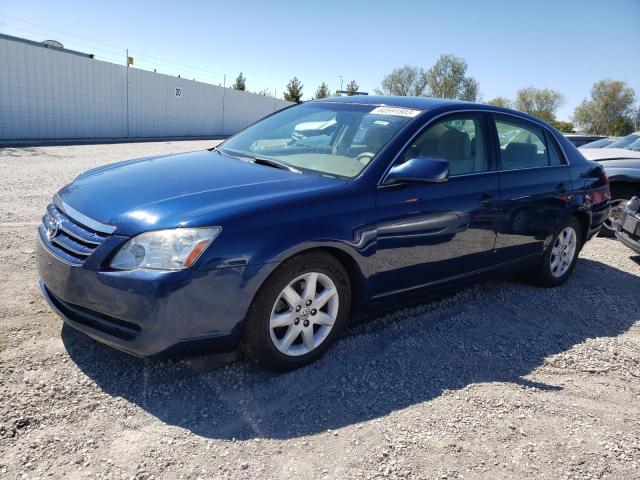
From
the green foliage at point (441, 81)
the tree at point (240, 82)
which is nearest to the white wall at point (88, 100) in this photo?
the tree at point (240, 82)

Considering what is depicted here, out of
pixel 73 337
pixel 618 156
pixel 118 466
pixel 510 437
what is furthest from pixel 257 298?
pixel 618 156

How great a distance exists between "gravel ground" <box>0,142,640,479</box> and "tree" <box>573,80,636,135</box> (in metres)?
69.2

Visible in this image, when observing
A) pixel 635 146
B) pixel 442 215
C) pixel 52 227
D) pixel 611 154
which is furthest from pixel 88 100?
pixel 442 215

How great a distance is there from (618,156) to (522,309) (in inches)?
203

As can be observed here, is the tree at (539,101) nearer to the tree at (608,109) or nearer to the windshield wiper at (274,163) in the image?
the tree at (608,109)

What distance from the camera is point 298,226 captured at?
2.95 meters

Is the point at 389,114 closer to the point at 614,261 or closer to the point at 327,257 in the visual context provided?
the point at 327,257

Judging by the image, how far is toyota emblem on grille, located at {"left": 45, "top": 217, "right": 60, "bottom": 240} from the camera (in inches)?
120

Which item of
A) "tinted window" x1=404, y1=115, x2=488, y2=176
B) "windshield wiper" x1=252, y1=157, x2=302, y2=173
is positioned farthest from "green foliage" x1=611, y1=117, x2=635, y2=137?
"windshield wiper" x1=252, y1=157, x2=302, y2=173

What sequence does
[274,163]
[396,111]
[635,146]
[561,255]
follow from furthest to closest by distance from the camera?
[635,146]
[561,255]
[396,111]
[274,163]

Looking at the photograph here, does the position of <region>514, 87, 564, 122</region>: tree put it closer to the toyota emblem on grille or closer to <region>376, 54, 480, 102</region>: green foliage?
<region>376, 54, 480, 102</region>: green foliage

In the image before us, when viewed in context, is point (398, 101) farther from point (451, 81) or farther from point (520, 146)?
point (451, 81)

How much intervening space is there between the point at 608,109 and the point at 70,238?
244ft

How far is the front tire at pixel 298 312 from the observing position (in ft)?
9.55
